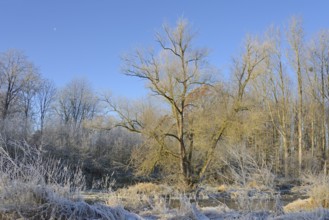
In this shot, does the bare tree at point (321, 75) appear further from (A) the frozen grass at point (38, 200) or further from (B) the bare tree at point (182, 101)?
(A) the frozen grass at point (38, 200)

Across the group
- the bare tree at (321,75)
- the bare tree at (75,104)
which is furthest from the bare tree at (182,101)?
the bare tree at (75,104)

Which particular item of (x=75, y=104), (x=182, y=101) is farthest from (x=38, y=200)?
(x=75, y=104)

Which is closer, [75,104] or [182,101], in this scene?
[182,101]

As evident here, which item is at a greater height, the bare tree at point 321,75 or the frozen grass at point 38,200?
the bare tree at point 321,75

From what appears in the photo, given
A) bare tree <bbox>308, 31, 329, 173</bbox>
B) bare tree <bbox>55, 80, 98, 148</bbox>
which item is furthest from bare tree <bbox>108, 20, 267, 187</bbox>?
bare tree <bbox>55, 80, 98, 148</bbox>

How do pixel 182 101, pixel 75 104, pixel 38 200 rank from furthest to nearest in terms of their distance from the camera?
1. pixel 75 104
2. pixel 182 101
3. pixel 38 200

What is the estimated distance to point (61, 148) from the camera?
106ft

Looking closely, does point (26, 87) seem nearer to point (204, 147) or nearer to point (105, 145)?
point (105, 145)

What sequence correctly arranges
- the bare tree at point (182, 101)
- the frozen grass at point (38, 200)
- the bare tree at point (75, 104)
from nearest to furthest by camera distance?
the frozen grass at point (38, 200) < the bare tree at point (182, 101) < the bare tree at point (75, 104)

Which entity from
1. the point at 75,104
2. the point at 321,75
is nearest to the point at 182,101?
→ the point at 321,75

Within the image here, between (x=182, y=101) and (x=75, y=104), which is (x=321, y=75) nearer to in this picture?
(x=182, y=101)

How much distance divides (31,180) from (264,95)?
1226 inches

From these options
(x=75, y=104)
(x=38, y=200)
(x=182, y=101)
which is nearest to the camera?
(x=38, y=200)

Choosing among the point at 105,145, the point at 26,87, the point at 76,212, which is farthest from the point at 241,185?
the point at 26,87
